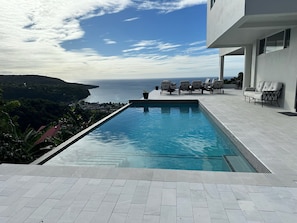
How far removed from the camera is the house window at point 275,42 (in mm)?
9509

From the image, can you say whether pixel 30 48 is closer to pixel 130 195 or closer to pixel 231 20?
pixel 231 20

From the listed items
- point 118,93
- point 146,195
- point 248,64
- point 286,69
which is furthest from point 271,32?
point 118,93

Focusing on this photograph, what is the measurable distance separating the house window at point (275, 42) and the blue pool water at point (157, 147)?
15.0ft

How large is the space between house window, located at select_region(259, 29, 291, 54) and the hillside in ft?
73.5

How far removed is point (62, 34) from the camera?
13.4 m

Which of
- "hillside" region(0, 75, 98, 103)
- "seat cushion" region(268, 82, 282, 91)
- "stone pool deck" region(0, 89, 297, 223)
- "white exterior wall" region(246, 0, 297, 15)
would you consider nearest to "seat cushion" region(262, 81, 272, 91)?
"seat cushion" region(268, 82, 282, 91)

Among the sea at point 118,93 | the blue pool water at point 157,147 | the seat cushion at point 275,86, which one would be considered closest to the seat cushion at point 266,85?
the seat cushion at point 275,86

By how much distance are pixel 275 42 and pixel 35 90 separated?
1040 inches

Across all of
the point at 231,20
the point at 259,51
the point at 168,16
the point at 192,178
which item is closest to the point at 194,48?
the point at 168,16

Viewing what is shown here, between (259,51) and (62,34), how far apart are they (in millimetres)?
11162

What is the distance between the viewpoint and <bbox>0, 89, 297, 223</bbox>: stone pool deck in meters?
2.58

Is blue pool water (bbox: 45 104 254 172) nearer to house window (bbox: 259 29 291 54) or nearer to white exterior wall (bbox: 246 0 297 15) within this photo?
white exterior wall (bbox: 246 0 297 15)

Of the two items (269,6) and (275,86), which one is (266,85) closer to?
(275,86)

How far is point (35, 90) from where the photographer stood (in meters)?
28.3
